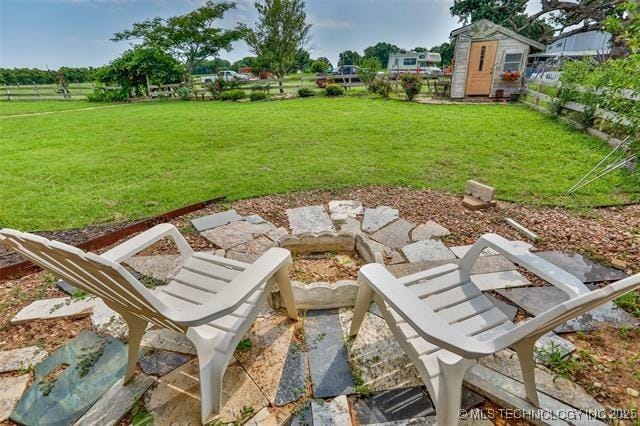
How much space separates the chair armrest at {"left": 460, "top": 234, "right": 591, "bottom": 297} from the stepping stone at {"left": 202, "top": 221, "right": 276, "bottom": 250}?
1938 mm

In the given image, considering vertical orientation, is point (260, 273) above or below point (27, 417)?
above

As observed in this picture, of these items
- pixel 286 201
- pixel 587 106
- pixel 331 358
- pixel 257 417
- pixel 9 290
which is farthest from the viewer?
pixel 587 106

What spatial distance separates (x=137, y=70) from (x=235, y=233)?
16168mm

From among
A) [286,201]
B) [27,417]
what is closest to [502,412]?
[27,417]

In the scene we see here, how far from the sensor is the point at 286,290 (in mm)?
1910

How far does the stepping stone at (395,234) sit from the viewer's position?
2977 mm

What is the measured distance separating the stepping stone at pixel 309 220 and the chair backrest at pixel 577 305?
85.3 inches

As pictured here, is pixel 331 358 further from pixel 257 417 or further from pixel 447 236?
pixel 447 236

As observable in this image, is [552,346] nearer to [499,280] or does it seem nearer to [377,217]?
[499,280]

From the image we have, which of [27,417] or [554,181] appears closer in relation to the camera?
[27,417]

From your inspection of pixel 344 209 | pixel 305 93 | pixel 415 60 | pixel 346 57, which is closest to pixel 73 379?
pixel 344 209

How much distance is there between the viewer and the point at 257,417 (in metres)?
1.49

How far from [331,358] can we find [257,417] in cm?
48

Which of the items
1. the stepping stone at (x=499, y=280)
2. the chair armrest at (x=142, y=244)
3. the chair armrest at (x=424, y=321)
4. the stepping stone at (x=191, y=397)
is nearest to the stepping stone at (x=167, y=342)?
the stepping stone at (x=191, y=397)
